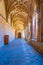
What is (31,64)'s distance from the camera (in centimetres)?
538

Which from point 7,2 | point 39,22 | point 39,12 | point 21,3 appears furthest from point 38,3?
point 21,3

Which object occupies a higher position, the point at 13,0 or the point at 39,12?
the point at 13,0

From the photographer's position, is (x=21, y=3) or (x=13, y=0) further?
(x=21, y=3)

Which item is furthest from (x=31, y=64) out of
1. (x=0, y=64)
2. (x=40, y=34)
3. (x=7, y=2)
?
(x=7, y=2)

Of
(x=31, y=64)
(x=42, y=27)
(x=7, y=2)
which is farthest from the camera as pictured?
(x=7, y=2)

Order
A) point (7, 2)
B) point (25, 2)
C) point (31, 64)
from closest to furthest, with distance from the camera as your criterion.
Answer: point (31, 64)
point (7, 2)
point (25, 2)

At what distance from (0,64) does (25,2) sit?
1577 cm

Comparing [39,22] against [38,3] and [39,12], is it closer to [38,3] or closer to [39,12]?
[39,12]

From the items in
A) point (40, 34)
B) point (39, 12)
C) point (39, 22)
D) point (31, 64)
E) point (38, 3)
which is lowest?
point (31, 64)

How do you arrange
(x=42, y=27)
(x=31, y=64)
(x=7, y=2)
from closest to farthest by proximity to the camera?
(x=31, y=64), (x=42, y=27), (x=7, y=2)

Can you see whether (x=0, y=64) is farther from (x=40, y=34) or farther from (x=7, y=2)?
(x=7, y=2)

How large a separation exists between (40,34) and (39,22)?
3.76 feet

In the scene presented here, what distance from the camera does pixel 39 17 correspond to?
11648 mm

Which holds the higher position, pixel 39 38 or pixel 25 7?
pixel 25 7
